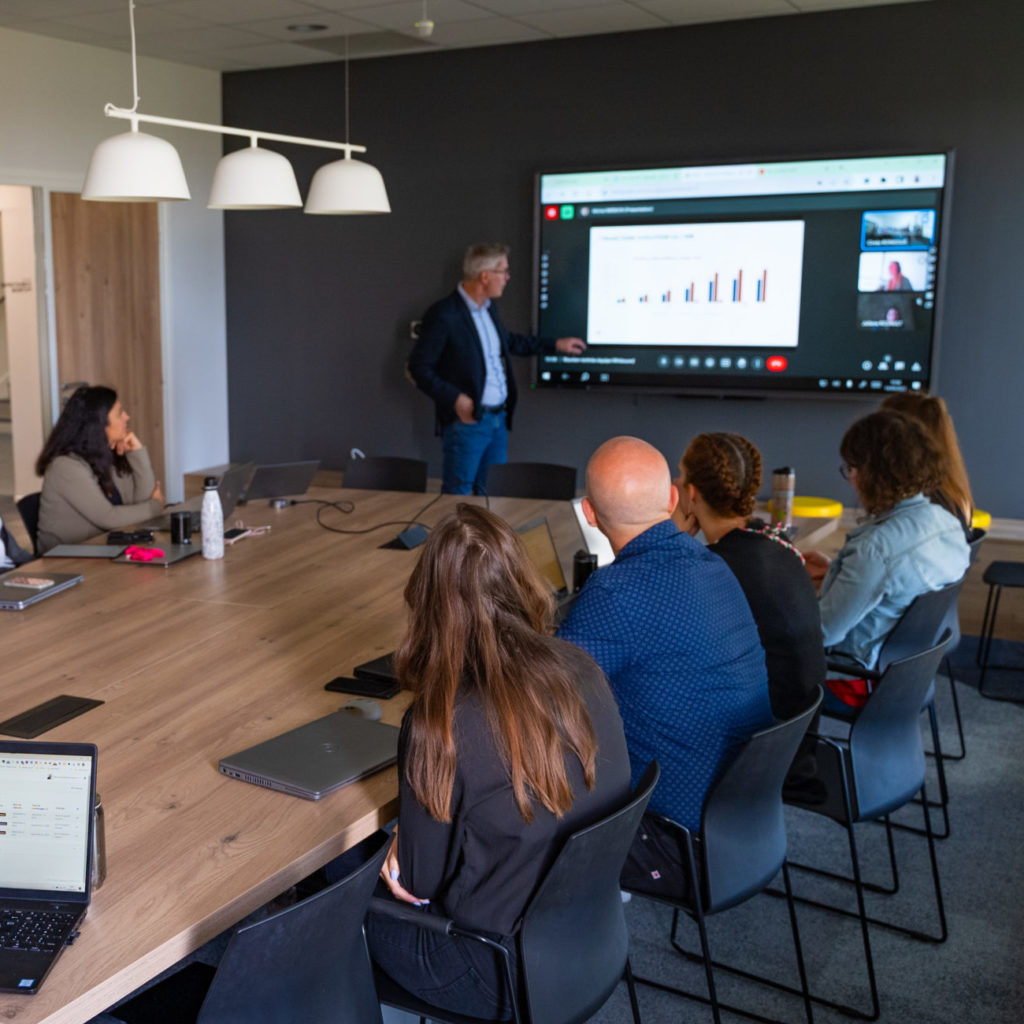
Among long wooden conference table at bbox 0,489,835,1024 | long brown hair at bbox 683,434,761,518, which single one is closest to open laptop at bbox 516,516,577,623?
long wooden conference table at bbox 0,489,835,1024

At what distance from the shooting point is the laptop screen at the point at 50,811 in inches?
60.1

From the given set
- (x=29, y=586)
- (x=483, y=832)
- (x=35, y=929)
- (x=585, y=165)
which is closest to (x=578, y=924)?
(x=483, y=832)

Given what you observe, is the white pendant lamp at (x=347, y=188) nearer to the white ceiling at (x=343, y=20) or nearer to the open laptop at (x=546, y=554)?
the open laptop at (x=546, y=554)

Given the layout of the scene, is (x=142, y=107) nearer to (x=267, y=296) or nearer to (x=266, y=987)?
(x=267, y=296)

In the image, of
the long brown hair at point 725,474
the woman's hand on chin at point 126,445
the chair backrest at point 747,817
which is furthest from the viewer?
the woman's hand on chin at point 126,445

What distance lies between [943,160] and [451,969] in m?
4.69

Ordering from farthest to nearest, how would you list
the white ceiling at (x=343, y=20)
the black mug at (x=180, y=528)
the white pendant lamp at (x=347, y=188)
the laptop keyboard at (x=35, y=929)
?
the white ceiling at (x=343, y=20)
the white pendant lamp at (x=347, y=188)
the black mug at (x=180, y=528)
the laptop keyboard at (x=35, y=929)

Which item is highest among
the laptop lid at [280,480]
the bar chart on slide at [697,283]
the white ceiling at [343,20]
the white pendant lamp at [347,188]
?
the white ceiling at [343,20]

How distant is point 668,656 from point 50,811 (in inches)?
45.7

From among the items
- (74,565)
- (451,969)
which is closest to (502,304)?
(74,565)

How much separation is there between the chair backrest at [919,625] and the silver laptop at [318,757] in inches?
60.3

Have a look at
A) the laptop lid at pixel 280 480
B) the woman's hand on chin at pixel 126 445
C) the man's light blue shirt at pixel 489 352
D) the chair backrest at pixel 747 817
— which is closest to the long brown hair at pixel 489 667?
the chair backrest at pixel 747 817

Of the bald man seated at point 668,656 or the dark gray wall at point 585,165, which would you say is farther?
the dark gray wall at point 585,165

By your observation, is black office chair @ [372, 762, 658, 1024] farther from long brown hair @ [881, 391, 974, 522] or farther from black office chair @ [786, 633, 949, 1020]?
long brown hair @ [881, 391, 974, 522]
